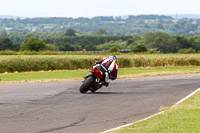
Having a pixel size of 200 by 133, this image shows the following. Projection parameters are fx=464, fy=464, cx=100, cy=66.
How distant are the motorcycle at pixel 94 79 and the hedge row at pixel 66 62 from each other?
21.9 meters

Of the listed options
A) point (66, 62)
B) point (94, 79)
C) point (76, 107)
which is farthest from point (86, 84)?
point (66, 62)

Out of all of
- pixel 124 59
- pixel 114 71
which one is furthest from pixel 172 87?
pixel 124 59

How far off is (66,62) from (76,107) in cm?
2980

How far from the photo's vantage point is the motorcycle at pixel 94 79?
61.1 ft

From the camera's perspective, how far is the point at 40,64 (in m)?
42.7

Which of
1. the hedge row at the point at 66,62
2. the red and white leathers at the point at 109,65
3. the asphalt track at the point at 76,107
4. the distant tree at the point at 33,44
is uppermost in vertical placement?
the red and white leathers at the point at 109,65

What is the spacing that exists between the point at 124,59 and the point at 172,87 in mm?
24592

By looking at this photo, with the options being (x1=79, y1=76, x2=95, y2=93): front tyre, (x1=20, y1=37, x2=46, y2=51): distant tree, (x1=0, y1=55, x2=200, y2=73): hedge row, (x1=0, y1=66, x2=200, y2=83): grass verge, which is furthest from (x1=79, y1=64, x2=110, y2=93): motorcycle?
(x1=20, y1=37, x2=46, y2=51): distant tree

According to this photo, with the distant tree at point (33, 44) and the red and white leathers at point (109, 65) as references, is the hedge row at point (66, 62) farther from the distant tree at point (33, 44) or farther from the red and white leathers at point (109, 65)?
the distant tree at point (33, 44)

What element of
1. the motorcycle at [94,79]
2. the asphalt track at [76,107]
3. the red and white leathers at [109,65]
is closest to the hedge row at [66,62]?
the asphalt track at [76,107]

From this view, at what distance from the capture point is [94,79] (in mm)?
18875

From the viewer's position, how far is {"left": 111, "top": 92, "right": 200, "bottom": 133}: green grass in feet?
33.6

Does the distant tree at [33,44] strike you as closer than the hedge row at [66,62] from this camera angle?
No

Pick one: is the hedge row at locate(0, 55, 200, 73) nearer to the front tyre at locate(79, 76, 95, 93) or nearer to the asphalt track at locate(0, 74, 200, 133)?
the asphalt track at locate(0, 74, 200, 133)
